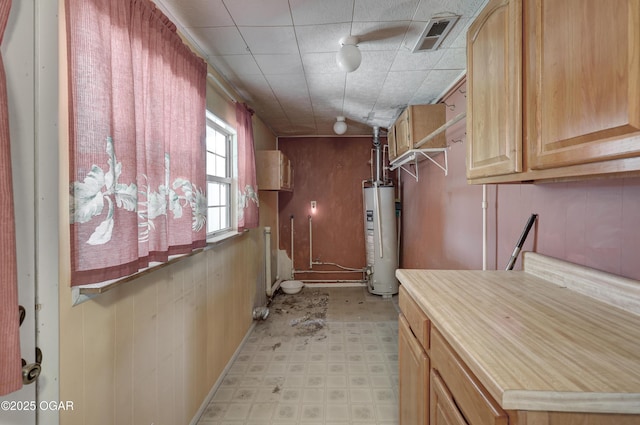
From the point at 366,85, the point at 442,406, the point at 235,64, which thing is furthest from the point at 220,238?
the point at 366,85

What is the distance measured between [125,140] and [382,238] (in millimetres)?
3180

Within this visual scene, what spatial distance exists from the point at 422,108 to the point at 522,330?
2.15 meters

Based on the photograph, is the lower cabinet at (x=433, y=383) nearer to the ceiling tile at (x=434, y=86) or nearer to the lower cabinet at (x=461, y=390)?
the lower cabinet at (x=461, y=390)

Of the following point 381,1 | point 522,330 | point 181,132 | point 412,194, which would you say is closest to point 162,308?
point 181,132

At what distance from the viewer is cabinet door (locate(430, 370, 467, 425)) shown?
788mm

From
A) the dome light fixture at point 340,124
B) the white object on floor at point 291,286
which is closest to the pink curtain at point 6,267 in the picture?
the dome light fixture at point 340,124

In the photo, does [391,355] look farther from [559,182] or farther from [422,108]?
[422,108]

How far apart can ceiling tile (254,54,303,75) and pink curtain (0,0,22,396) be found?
4.61 feet

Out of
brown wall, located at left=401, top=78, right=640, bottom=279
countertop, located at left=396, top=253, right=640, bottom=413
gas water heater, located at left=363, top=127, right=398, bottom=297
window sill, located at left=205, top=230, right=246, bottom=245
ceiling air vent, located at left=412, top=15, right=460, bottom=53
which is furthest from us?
gas water heater, located at left=363, top=127, right=398, bottom=297

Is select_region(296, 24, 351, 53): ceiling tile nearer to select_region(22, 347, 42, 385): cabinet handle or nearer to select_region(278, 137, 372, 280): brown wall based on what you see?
select_region(22, 347, 42, 385): cabinet handle

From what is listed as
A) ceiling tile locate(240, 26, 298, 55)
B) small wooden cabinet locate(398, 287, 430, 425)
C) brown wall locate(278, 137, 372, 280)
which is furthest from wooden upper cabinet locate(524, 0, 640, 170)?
brown wall locate(278, 137, 372, 280)

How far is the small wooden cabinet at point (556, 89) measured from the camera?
2.07 ft

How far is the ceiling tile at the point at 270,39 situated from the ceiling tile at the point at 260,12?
45 millimetres

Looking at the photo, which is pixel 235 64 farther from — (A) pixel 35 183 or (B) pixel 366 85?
(A) pixel 35 183
